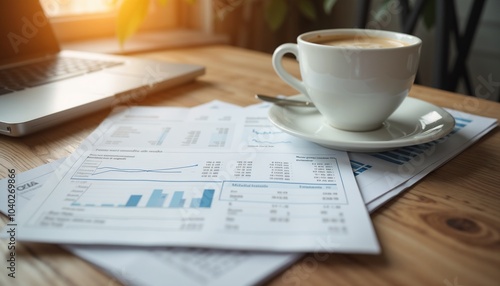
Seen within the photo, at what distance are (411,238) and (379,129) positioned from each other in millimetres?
221

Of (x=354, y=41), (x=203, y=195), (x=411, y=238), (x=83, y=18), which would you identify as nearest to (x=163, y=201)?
(x=203, y=195)

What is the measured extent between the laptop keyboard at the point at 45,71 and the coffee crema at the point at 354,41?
0.43 metres

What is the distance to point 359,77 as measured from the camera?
18.5 inches

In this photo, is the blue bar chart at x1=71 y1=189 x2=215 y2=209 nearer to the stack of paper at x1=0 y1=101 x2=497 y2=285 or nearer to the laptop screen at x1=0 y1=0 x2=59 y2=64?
the stack of paper at x1=0 y1=101 x2=497 y2=285

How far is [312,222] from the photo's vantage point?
1.10 ft

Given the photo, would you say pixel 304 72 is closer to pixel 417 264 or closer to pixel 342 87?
pixel 342 87

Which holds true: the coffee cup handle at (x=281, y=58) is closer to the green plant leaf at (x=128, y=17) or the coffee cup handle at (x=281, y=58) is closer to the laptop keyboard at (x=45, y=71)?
the laptop keyboard at (x=45, y=71)

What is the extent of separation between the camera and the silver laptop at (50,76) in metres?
0.55

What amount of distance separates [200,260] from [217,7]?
1217mm

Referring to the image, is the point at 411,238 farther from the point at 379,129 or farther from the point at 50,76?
the point at 50,76

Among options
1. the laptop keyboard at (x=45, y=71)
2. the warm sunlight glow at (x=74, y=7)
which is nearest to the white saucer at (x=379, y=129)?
the laptop keyboard at (x=45, y=71)

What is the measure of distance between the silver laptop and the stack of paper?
0.25 ft

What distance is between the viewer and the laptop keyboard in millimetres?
647

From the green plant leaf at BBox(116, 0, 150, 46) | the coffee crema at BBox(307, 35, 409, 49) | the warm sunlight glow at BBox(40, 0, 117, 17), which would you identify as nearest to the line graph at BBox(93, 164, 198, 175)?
the coffee crema at BBox(307, 35, 409, 49)
